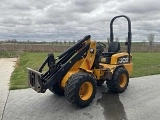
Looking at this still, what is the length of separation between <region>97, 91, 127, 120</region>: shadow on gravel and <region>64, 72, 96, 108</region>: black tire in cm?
49

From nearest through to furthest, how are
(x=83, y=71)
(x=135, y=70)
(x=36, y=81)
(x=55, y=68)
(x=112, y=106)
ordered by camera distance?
(x=36, y=81) → (x=55, y=68) → (x=112, y=106) → (x=83, y=71) → (x=135, y=70)

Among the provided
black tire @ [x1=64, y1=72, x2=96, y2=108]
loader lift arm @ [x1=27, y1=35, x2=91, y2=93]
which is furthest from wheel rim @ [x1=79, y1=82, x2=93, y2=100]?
loader lift arm @ [x1=27, y1=35, x2=91, y2=93]

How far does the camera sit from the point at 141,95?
631cm

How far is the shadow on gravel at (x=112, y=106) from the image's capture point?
4.90 metres

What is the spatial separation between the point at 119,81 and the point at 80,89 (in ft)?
5.58

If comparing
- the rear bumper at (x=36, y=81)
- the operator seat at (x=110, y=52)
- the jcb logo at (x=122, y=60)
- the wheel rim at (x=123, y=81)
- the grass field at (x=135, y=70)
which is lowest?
the grass field at (x=135, y=70)

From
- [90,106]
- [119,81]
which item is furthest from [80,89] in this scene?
[119,81]

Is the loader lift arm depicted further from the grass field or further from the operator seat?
the grass field

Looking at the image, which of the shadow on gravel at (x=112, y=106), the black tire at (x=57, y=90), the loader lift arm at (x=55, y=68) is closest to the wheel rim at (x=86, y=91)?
the shadow on gravel at (x=112, y=106)

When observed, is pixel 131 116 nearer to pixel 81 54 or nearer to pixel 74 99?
pixel 74 99

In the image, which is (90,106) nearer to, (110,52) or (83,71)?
(83,71)

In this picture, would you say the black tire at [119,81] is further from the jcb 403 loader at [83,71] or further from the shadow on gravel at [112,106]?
the shadow on gravel at [112,106]

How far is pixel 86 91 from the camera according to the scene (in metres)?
5.49

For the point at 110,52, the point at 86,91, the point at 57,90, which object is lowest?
the point at 57,90
